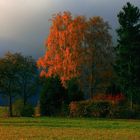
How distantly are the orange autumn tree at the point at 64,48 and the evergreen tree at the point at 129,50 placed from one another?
627cm

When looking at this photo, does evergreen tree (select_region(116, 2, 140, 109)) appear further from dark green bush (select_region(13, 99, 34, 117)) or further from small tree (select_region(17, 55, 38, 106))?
small tree (select_region(17, 55, 38, 106))

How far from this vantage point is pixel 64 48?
233 ft

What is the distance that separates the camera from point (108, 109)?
198 feet

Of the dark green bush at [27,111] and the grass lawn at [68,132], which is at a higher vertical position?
the dark green bush at [27,111]

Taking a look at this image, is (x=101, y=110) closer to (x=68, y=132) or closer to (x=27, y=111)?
(x=27, y=111)

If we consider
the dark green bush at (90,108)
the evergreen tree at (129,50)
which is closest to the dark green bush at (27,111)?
the dark green bush at (90,108)

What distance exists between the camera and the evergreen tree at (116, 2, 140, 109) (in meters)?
64.3

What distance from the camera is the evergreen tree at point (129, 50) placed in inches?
2532

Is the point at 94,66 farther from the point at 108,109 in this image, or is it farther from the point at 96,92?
the point at 108,109

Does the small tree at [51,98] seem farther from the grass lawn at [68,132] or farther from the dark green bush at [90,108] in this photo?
the grass lawn at [68,132]

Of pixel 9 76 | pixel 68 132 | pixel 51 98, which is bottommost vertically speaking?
pixel 68 132

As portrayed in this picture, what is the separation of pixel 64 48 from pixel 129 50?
1002 cm

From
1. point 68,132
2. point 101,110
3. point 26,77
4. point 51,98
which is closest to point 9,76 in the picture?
point 26,77

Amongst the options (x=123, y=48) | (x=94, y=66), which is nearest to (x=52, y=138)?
(x=123, y=48)
